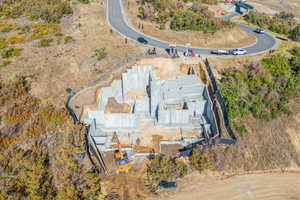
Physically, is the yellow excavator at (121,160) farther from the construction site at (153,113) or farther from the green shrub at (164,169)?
the green shrub at (164,169)

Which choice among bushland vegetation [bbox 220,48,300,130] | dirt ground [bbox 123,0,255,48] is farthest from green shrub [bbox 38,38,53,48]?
bushland vegetation [bbox 220,48,300,130]

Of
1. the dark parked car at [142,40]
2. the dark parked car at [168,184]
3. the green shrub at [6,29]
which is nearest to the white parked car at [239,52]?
the dark parked car at [142,40]

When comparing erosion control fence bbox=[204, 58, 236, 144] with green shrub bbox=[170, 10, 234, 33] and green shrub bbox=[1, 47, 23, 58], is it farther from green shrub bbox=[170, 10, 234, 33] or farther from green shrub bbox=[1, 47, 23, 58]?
green shrub bbox=[1, 47, 23, 58]

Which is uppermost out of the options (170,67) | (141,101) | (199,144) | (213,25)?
(213,25)

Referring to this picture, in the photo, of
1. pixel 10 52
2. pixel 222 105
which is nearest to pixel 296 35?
pixel 222 105

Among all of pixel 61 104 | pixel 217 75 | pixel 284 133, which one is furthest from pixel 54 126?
pixel 284 133

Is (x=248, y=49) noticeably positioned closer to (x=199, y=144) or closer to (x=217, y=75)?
(x=217, y=75)
